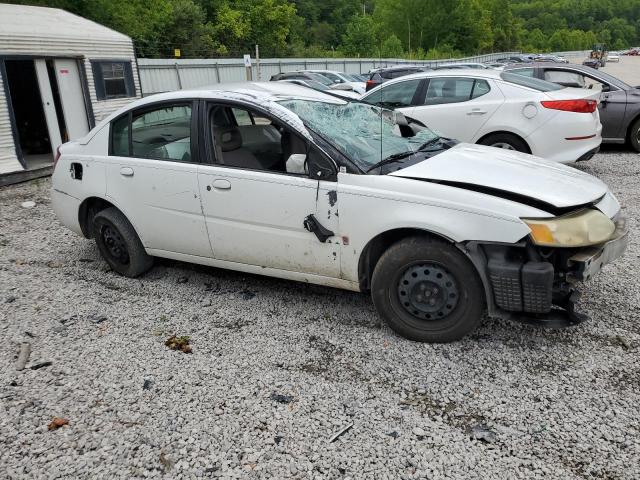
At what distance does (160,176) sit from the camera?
166 inches

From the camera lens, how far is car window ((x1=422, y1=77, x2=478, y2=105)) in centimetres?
782

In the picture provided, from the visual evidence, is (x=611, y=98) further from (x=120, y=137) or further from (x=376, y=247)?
(x=120, y=137)

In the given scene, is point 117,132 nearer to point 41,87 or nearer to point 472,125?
point 472,125

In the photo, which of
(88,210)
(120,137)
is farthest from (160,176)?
(88,210)

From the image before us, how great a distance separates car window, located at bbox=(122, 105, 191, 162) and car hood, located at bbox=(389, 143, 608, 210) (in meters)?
1.79

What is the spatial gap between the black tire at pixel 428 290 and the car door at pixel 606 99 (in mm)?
7655

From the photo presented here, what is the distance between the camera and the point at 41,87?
9.78m

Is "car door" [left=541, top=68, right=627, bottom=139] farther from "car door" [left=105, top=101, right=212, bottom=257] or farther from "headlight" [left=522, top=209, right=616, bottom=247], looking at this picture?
"car door" [left=105, top=101, right=212, bottom=257]

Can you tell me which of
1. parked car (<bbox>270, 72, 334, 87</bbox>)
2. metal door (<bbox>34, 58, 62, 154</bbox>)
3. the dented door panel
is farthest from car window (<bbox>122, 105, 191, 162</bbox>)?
parked car (<bbox>270, 72, 334, 87</bbox>)

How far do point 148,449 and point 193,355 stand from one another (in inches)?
35.3

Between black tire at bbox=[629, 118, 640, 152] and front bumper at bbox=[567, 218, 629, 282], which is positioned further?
black tire at bbox=[629, 118, 640, 152]

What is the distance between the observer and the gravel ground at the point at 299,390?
254 centimetres

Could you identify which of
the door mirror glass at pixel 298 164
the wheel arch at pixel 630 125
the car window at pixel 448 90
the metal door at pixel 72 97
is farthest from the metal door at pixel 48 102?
the wheel arch at pixel 630 125

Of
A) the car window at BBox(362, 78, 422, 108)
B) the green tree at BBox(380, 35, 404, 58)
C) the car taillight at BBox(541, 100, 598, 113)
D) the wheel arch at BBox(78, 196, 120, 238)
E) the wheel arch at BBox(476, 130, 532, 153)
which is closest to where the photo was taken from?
the wheel arch at BBox(78, 196, 120, 238)
